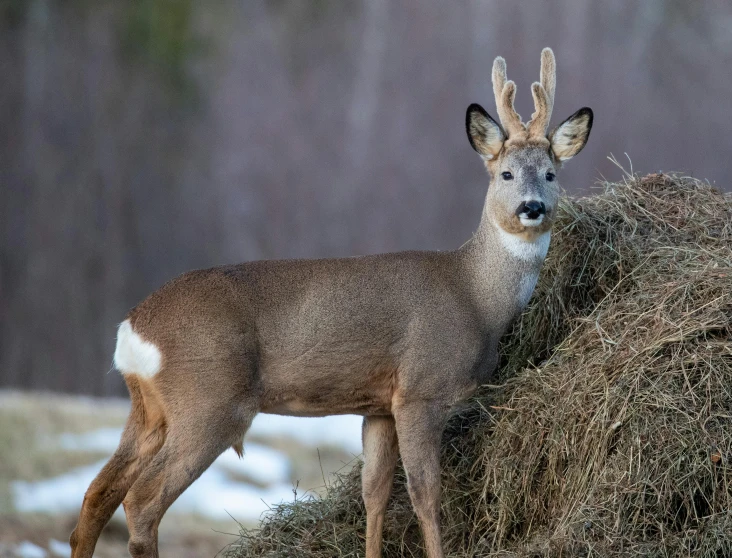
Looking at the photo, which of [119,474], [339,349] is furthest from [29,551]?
[339,349]

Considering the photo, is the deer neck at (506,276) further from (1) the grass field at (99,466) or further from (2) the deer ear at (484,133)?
(1) the grass field at (99,466)

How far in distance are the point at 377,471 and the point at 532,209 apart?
1.61 meters

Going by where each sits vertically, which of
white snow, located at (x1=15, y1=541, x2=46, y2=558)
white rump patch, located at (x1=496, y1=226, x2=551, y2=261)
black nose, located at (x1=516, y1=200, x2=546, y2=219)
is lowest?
white snow, located at (x1=15, y1=541, x2=46, y2=558)

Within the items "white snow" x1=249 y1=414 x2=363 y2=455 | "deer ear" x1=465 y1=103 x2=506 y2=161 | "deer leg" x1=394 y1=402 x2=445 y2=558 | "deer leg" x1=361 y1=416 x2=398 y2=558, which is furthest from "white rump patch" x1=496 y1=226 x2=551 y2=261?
"white snow" x1=249 y1=414 x2=363 y2=455

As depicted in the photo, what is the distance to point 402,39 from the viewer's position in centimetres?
1617

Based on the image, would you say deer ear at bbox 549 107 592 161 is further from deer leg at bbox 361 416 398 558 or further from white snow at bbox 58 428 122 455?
white snow at bbox 58 428 122 455

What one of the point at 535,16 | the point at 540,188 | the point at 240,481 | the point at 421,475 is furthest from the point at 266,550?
the point at 535,16

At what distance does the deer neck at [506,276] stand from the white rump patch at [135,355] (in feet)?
5.55

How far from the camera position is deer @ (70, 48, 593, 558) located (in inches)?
211

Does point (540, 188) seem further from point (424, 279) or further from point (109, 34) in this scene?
point (109, 34)

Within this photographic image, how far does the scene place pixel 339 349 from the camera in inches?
219

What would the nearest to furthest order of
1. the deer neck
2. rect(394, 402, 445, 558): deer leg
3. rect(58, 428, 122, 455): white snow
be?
rect(394, 402, 445, 558): deer leg
the deer neck
rect(58, 428, 122, 455): white snow

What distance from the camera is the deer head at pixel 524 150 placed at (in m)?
5.75

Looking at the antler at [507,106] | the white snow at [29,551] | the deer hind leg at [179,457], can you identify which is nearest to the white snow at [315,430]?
the white snow at [29,551]
